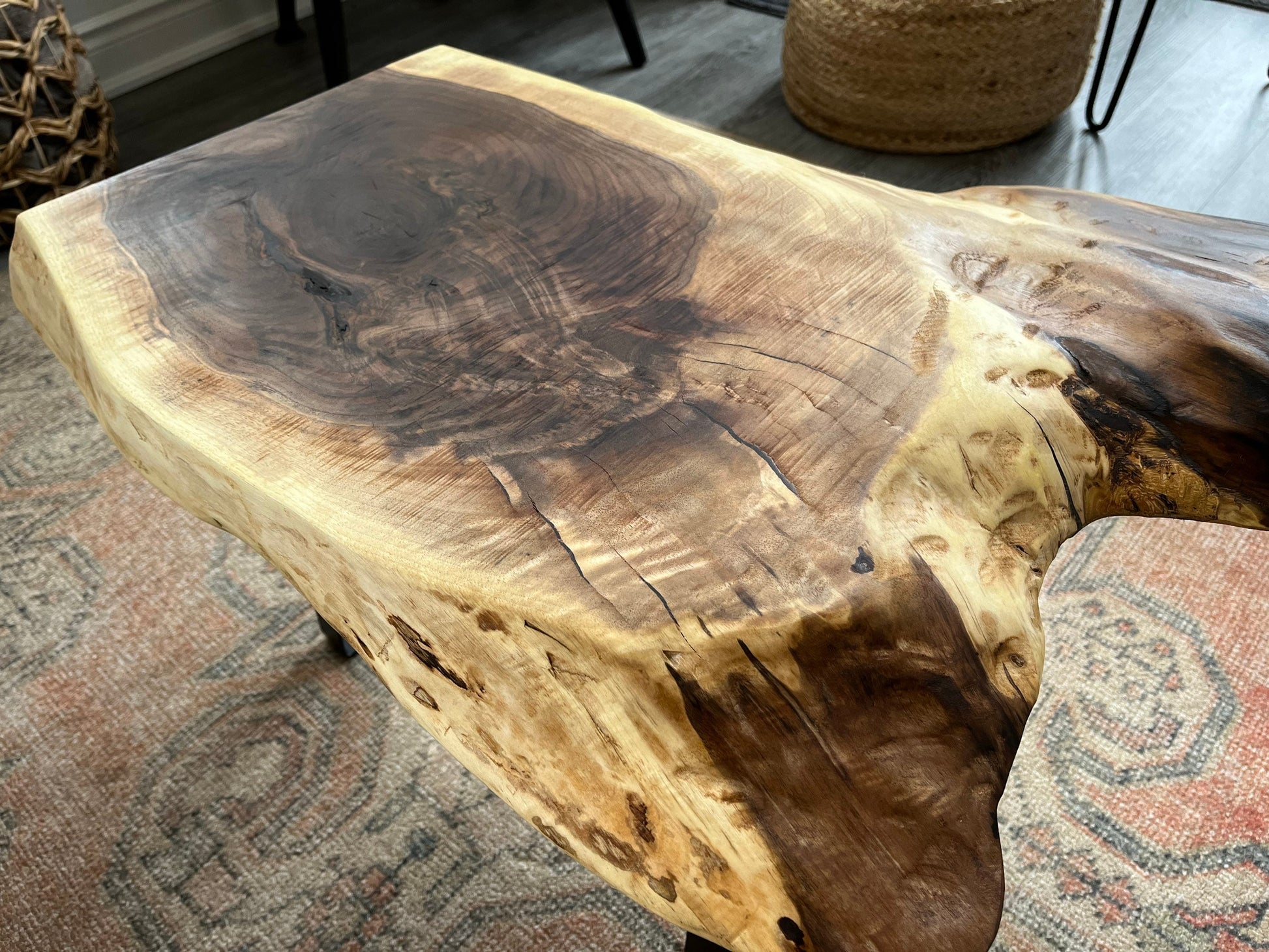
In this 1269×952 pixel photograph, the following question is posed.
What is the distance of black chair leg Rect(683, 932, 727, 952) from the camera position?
0.59m

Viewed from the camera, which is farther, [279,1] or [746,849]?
[279,1]

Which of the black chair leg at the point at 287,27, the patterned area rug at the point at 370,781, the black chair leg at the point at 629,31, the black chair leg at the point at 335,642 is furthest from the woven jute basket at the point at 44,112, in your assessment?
the black chair leg at the point at 335,642

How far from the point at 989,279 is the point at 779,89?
1.54 meters

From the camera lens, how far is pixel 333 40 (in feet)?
6.31

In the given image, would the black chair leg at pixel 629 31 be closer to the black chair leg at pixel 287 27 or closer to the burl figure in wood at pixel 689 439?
the black chair leg at pixel 287 27

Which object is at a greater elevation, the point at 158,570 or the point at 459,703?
the point at 459,703

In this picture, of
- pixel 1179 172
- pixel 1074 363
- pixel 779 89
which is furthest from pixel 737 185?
pixel 779 89

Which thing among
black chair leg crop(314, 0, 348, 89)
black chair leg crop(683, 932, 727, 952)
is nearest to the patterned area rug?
black chair leg crop(683, 932, 727, 952)

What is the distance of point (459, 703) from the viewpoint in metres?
0.52

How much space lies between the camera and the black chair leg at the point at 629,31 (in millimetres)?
2045

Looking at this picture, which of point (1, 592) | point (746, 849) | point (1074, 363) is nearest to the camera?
point (746, 849)

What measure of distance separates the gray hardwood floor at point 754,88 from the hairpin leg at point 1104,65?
0.03m

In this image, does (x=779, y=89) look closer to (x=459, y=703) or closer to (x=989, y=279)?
(x=989, y=279)

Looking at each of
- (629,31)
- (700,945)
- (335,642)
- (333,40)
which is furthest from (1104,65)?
(700,945)
